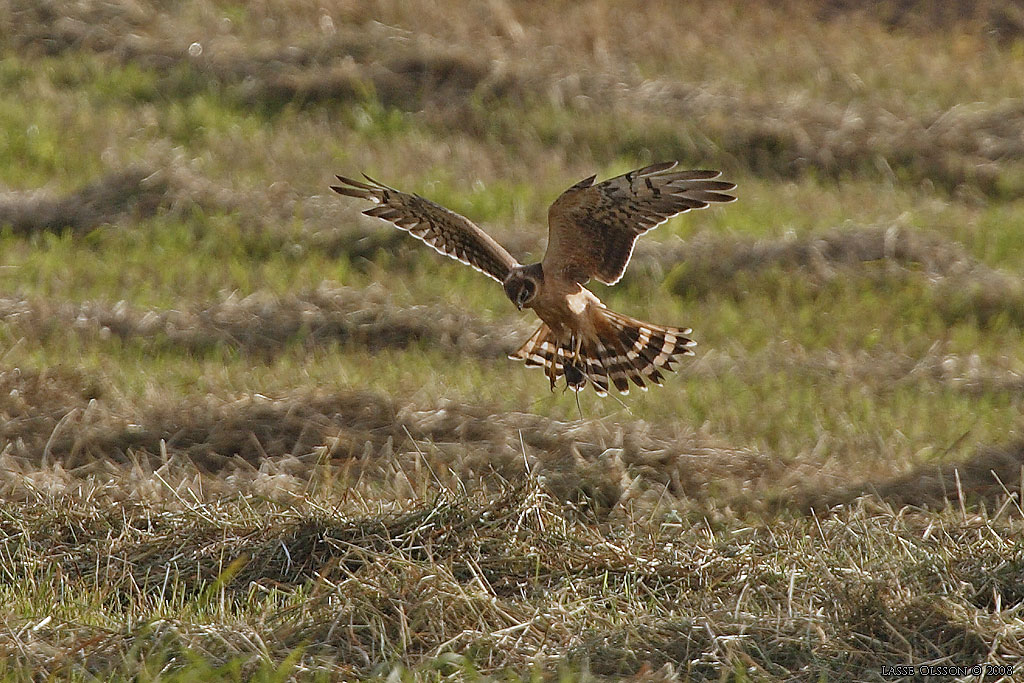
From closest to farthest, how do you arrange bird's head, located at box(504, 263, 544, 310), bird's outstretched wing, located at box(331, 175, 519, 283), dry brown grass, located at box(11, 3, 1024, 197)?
bird's head, located at box(504, 263, 544, 310) → bird's outstretched wing, located at box(331, 175, 519, 283) → dry brown grass, located at box(11, 3, 1024, 197)

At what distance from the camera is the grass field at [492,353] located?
4.59m

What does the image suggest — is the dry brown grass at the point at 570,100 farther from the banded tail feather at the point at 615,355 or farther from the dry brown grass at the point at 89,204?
the banded tail feather at the point at 615,355

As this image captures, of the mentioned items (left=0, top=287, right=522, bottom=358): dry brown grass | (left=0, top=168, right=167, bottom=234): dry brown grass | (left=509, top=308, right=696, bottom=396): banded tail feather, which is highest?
(left=509, top=308, right=696, bottom=396): banded tail feather

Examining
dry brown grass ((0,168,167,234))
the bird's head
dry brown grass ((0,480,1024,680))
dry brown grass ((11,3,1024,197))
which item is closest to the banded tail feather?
the bird's head

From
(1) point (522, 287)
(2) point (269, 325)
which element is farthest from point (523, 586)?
(2) point (269, 325)

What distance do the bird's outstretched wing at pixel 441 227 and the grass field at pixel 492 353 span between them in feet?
2.65

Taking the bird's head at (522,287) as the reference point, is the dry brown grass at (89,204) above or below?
below

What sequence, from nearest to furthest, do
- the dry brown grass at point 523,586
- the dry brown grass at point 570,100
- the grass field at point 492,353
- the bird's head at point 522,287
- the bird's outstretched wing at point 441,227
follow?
the dry brown grass at point 523,586
the grass field at point 492,353
the bird's head at point 522,287
the bird's outstretched wing at point 441,227
the dry brown grass at point 570,100

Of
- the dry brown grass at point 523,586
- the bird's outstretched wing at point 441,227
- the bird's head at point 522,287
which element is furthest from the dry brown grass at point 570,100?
the dry brown grass at point 523,586

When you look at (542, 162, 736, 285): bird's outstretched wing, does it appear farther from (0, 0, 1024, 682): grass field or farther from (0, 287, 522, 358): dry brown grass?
(0, 287, 522, 358): dry brown grass

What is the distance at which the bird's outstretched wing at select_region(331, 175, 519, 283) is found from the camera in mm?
6172

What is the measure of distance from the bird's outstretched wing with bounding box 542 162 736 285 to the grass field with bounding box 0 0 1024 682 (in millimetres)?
861

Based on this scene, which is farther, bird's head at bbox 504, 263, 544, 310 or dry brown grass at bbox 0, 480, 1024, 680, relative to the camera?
bird's head at bbox 504, 263, 544, 310

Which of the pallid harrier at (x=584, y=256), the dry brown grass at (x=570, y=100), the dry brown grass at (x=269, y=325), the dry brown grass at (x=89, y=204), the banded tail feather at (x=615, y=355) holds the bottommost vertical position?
the dry brown grass at (x=570, y=100)
